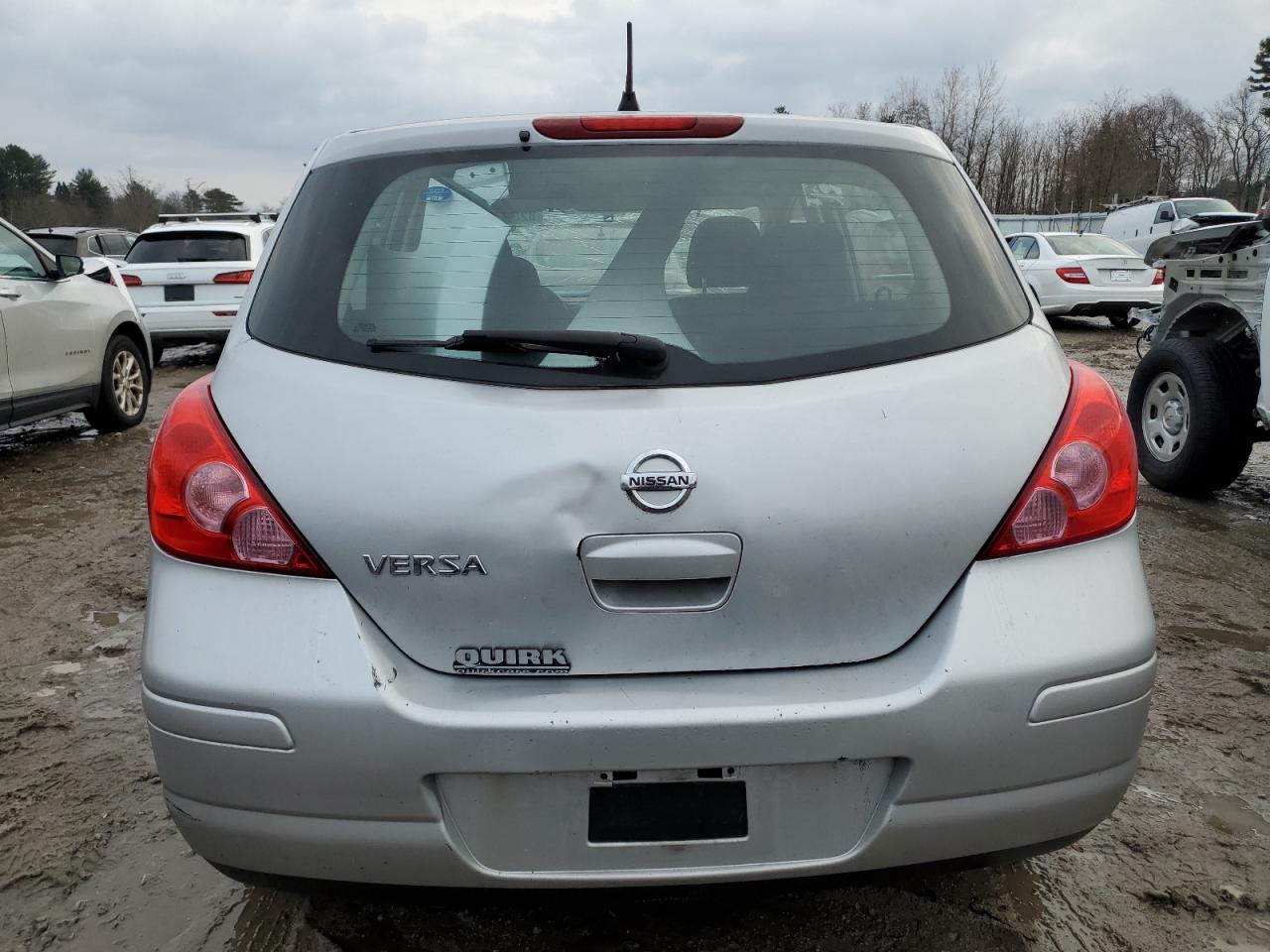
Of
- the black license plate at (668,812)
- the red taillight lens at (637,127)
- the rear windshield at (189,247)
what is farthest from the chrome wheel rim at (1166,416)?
the rear windshield at (189,247)

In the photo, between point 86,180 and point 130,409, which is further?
point 86,180

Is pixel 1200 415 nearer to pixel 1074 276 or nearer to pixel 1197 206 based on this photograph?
pixel 1074 276

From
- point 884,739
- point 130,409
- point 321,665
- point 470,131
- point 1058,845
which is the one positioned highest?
point 470,131

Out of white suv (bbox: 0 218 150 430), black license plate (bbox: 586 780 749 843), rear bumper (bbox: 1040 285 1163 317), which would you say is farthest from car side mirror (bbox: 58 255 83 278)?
rear bumper (bbox: 1040 285 1163 317)

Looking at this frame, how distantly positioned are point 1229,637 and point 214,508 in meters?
3.65

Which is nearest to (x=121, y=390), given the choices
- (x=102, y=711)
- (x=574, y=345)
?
(x=102, y=711)

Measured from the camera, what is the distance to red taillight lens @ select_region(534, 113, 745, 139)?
1.97m

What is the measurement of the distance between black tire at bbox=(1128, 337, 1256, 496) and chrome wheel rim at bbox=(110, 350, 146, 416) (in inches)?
278

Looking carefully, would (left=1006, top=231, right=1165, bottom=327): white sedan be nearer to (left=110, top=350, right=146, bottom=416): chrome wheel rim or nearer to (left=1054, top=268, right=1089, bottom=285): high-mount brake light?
(left=1054, top=268, right=1089, bottom=285): high-mount brake light

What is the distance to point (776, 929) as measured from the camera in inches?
83.4

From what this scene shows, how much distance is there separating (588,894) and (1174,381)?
5092mm

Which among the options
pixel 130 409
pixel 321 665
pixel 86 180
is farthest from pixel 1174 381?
pixel 86 180

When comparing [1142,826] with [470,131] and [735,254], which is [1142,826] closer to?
[735,254]

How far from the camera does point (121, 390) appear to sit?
25.7 ft
